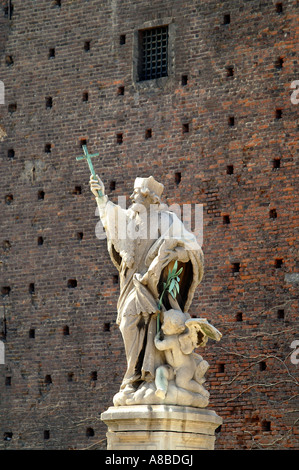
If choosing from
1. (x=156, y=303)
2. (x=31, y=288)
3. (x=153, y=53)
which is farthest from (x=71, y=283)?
(x=156, y=303)

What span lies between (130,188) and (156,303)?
890 cm

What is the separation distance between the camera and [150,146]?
70.5ft

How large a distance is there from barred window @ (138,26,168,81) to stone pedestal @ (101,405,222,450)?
10147 millimetres

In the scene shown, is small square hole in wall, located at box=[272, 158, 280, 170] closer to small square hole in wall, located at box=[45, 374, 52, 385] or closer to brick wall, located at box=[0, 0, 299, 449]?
brick wall, located at box=[0, 0, 299, 449]

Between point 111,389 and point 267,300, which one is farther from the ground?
point 267,300

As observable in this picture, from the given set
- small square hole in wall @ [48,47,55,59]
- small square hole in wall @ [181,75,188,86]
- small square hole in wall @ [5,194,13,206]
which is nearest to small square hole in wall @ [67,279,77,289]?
small square hole in wall @ [5,194,13,206]

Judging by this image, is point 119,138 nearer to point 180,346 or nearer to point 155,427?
point 180,346

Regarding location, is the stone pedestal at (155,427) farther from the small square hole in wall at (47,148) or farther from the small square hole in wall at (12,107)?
the small square hole in wall at (12,107)

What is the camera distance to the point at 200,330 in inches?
504

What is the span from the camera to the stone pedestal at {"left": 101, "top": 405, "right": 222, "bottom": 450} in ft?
40.1
